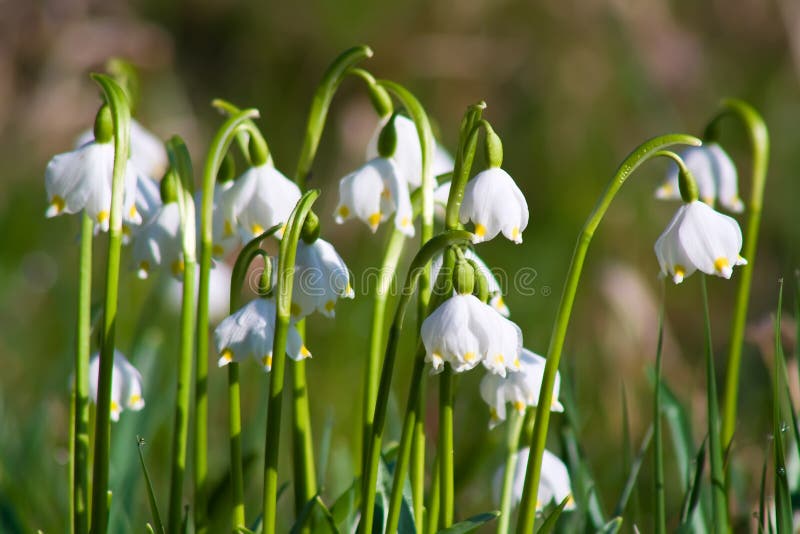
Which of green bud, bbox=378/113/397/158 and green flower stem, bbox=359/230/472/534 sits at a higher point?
green bud, bbox=378/113/397/158

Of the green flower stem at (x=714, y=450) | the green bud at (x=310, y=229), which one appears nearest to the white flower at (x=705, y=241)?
the green flower stem at (x=714, y=450)

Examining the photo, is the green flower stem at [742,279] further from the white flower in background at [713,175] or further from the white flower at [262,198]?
the white flower at [262,198]

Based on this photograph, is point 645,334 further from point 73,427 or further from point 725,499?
point 73,427

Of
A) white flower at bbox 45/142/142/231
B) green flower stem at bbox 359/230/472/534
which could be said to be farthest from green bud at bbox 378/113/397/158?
white flower at bbox 45/142/142/231

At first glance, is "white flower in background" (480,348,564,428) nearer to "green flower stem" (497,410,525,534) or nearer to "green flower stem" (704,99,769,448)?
"green flower stem" (497,410,525,534)

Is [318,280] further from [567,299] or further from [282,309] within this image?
[567,299]

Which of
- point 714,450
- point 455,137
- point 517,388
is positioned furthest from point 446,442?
point 455,137
